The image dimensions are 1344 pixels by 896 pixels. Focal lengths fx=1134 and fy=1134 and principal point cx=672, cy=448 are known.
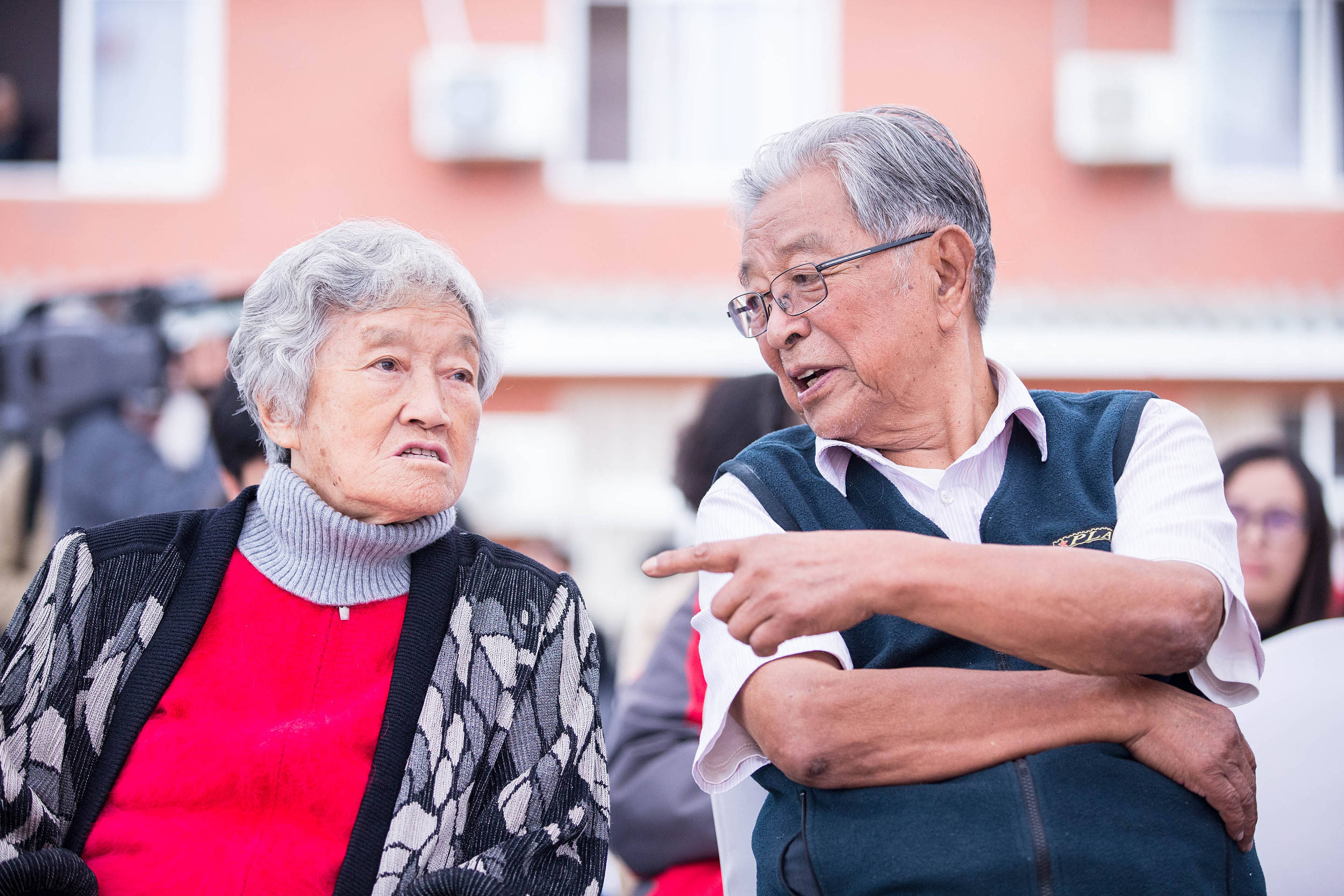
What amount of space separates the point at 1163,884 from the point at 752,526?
0.71 meters

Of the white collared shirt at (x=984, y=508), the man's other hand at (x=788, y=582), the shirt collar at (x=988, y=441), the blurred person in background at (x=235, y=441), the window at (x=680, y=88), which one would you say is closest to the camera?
the man's other hand at (x=788, y=582)

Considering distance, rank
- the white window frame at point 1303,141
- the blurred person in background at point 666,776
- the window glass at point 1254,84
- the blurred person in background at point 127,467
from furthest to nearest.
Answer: the window glass at point 1254,84 < the white window frame at point 1303,141 < the blurred person in background at point 127,467 < the blurred person in background at point 666,776

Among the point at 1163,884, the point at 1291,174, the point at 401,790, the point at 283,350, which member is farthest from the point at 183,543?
the point at 1291,174

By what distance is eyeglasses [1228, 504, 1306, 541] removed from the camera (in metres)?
3.32

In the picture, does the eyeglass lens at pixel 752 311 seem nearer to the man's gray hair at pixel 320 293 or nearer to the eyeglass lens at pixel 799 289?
the eyeglass lens at pixel 799 289

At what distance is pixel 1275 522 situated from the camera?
3.33m

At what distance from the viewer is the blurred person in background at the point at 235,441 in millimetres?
2877

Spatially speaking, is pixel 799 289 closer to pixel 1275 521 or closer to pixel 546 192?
pixel 1275 521

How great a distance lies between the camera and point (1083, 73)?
26.6 feet

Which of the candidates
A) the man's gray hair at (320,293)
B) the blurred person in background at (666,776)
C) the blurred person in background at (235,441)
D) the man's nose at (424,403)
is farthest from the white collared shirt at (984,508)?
the blurred person in background at (235,441)

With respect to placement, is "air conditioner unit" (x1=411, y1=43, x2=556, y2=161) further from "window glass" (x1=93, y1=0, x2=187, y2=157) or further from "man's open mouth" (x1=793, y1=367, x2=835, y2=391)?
"man's open mouth" (x1=793, y1=367, x2=835, y2=391)

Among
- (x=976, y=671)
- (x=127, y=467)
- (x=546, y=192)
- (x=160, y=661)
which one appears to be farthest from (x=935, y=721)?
(x=546, y=192)

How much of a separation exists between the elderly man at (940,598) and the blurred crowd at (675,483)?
528 mm

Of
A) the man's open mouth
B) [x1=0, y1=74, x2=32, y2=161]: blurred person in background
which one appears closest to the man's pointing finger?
the man's open mouth
